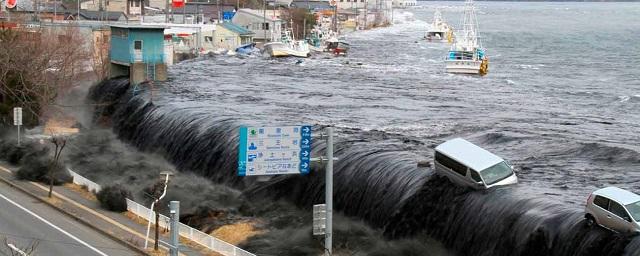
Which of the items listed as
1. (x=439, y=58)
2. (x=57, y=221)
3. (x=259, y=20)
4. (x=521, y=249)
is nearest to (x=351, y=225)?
(x=521, y=249)

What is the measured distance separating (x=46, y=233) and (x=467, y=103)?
35.6 meters

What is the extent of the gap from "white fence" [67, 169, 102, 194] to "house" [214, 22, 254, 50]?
70758 mm

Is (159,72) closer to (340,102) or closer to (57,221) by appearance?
(340,102)

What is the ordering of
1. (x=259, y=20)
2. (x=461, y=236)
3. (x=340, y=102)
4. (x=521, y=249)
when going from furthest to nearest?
(x=259, y=20) < (x=340, y=102) < (x=461, y=236) < (x=521, y=249)

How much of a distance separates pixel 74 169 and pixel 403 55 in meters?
75.4

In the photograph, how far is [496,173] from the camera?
31266 millimetres

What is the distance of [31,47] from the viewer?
2175 inches

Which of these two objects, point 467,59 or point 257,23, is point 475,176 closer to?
point 467,59

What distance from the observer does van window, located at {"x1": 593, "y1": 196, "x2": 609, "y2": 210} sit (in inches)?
999

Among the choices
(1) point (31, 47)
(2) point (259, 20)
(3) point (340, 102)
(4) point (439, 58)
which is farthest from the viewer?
(2) point (259, 20)

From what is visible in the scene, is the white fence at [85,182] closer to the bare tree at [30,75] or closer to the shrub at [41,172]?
the shrub at [41,172]

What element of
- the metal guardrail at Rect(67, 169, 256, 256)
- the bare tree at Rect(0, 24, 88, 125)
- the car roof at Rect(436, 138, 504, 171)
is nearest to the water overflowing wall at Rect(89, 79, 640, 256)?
the car roof at Rect(436, 138, 504, 171)

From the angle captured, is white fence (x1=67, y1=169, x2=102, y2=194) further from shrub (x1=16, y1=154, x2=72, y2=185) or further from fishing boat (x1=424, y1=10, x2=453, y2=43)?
fishing boat (x1=424, y1=10, x2=453, y2=43)

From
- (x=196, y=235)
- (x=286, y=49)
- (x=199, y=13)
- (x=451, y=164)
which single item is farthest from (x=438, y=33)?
(x=196, y=235)
